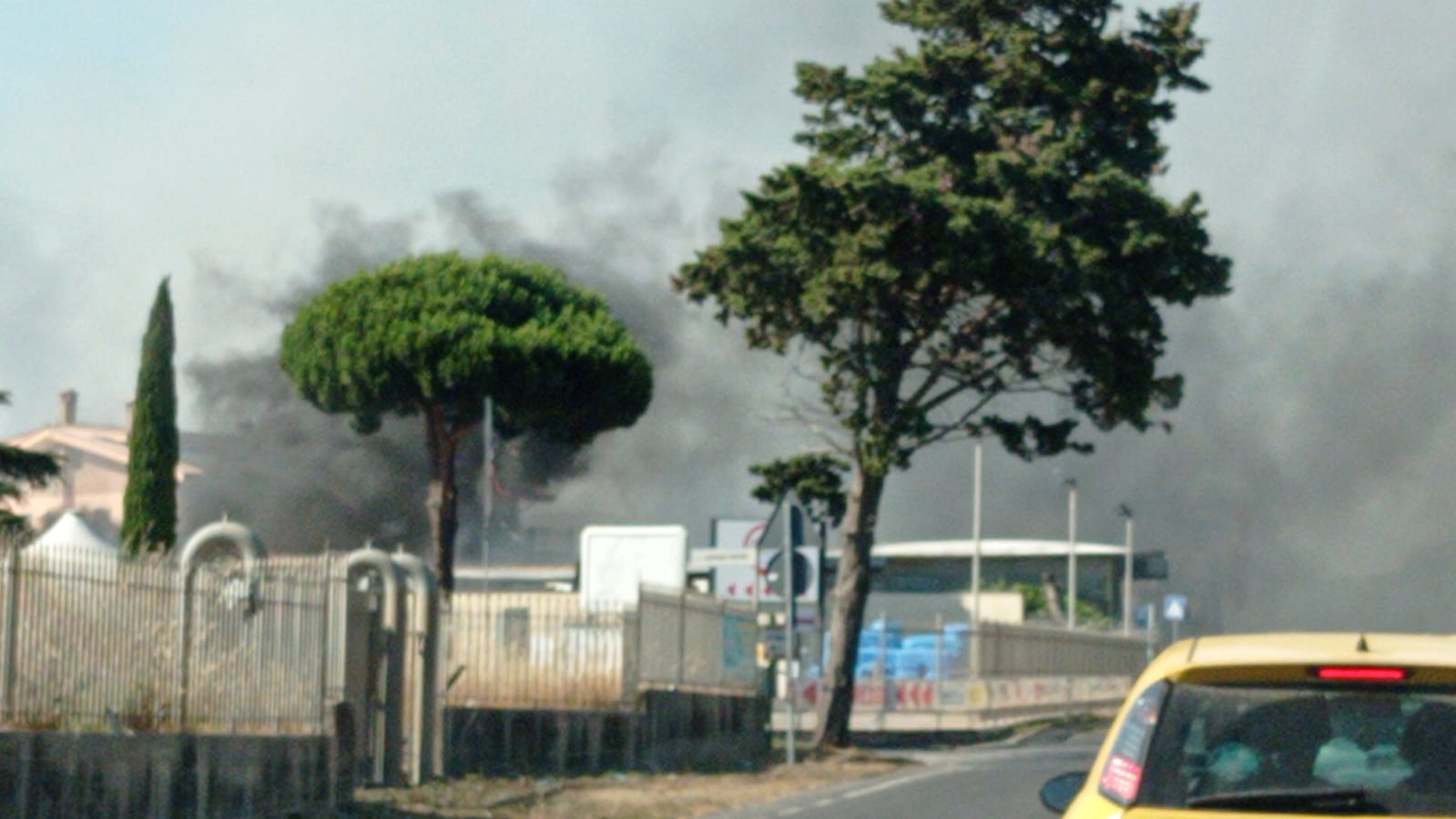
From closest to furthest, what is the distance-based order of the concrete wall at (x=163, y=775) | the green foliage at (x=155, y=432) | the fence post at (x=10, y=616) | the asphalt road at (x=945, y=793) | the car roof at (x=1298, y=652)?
the car roof at (x=1298, y=652) < the concrete wall at (x=163, y=775) < the fence post at (x=10, y=616) < the asphalt road at (x=945, y=793) < the green foliage at (x=155, y=432)

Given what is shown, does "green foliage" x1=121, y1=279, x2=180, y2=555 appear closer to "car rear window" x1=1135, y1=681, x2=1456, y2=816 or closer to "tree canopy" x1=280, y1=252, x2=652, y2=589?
"tree canopy" x1=280, y1=252, x2=652, y2=589

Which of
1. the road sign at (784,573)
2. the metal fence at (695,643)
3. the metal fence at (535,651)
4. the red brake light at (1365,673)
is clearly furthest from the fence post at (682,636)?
the red brake light at (1365,673)

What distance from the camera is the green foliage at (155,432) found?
4253 centimetres

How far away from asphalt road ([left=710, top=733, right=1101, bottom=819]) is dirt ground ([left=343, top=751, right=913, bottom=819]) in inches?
21.3

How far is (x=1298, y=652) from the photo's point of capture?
593 centimetres

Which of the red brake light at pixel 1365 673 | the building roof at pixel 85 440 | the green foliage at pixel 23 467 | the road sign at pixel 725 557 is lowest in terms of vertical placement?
the red brake light at pixel 1365 673

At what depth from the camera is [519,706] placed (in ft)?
79.0

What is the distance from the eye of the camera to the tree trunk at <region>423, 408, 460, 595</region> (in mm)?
45938

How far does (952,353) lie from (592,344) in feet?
64.4

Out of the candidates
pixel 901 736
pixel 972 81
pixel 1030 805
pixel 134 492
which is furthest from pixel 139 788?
pixel 134 492

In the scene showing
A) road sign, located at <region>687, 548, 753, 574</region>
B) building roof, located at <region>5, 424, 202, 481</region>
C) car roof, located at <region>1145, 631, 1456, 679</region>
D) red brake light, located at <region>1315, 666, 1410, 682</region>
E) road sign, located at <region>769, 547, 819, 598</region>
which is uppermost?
building roof, located at <region>5, 424, 202, 481</region>

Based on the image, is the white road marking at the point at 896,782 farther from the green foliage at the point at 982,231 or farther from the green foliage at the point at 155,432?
the green foliage at the point at 155,432

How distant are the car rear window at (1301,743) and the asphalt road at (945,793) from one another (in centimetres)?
1101

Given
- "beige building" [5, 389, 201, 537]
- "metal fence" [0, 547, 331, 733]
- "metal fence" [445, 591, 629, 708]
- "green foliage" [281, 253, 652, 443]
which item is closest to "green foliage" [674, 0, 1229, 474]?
"metal fence" [445, 591, 629, 708]
